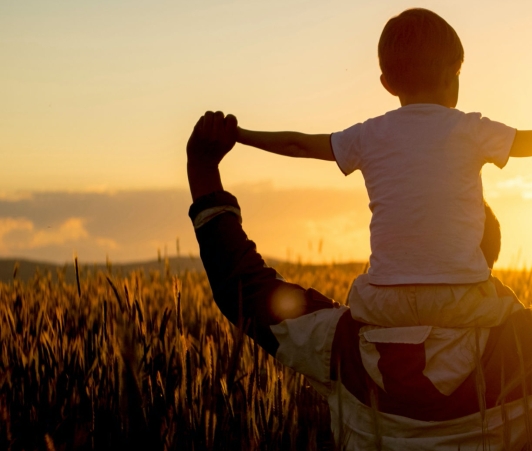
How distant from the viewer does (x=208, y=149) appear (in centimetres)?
266

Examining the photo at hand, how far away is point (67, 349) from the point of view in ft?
8.07

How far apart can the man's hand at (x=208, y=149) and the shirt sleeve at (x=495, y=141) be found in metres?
0.89

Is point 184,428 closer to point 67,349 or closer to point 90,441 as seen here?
point 90,441

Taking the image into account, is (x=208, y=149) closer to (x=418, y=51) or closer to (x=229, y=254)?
(x=229, y=254)

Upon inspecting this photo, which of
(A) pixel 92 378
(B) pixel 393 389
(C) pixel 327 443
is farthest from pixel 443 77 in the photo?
(A) pixel 92 378

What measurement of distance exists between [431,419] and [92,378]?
1.08m

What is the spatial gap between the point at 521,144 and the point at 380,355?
825 mm

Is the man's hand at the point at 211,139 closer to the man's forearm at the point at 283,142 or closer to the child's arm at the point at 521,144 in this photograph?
the man's forearm at the point at 283,142

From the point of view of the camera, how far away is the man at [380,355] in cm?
211

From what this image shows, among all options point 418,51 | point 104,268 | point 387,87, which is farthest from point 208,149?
point 104,268

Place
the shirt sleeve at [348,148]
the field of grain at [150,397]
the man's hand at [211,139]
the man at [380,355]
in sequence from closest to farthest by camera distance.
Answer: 1. the field of grain at [150,397]
2. the man at [380,355]
3. the shirt sleeve at [348,148]
4. the man's hand at [211,139]

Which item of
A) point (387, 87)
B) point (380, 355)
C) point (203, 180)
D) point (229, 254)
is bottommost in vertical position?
point (380, 355)

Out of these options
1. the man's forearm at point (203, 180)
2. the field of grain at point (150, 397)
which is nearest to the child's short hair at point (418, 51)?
the man's forearm at point (203, 180)

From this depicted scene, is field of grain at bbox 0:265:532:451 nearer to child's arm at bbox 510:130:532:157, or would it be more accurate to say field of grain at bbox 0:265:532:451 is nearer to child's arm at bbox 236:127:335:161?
child's arm at bbox 236:127:335:161
